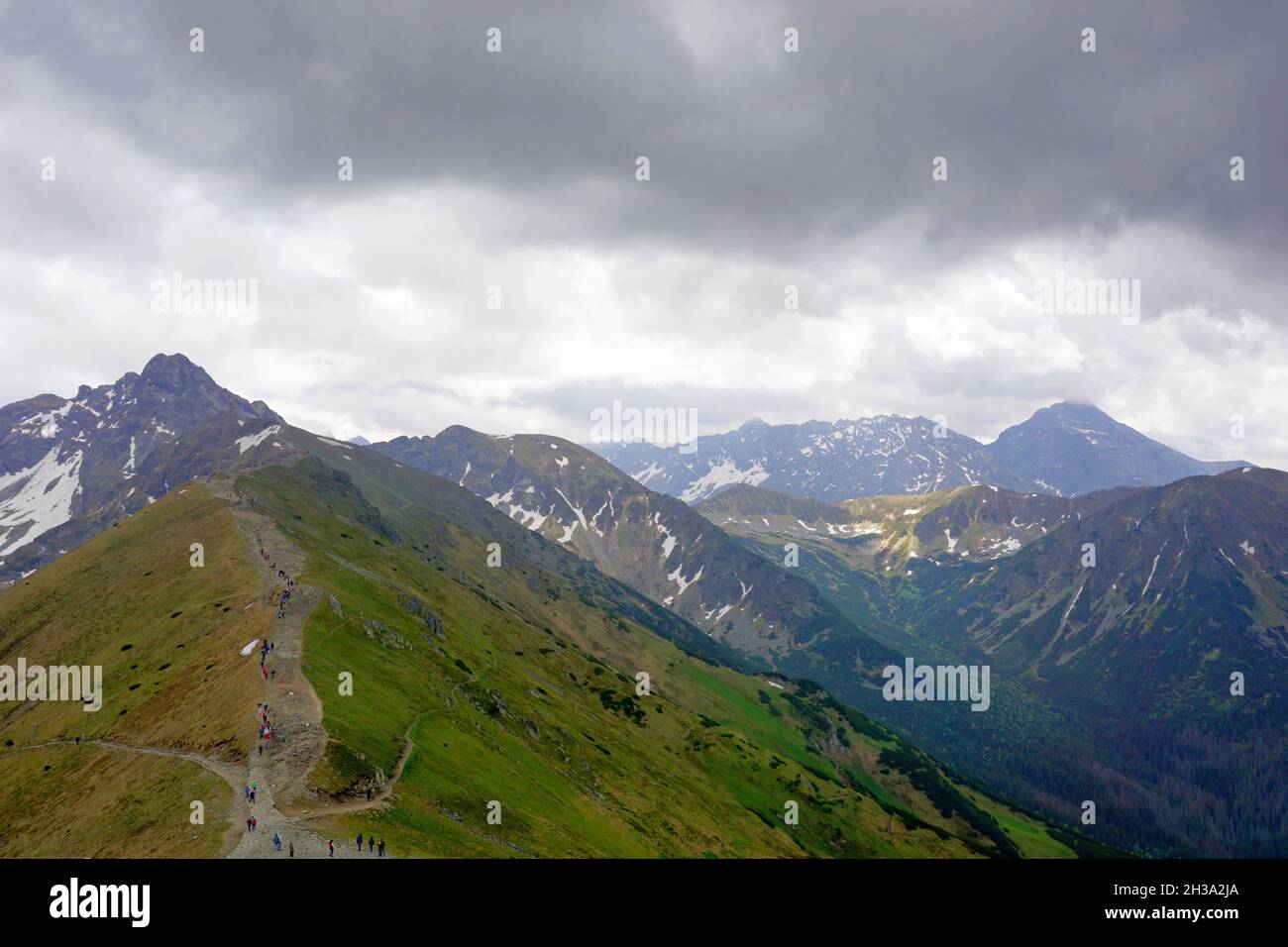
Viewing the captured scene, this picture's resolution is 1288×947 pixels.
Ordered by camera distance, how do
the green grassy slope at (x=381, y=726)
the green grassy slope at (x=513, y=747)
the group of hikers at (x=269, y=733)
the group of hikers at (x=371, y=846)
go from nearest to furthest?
the group of hikers at (x=371, y=846) < the group of hikers at (x=269, y=733) < the green grassy slope at (x=381, y=726) < the green grassy slope at (x=513, y=747)

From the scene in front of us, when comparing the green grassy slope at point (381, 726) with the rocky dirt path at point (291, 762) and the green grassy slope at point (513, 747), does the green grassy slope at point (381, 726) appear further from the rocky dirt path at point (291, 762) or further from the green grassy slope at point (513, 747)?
the rocky dirt path at point (291, 762)

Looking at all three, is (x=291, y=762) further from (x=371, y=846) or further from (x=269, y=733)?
(x=371, y=846)

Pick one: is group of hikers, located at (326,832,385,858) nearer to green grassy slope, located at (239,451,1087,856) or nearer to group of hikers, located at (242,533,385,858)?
group of hikers, located at (242,533,385,858)

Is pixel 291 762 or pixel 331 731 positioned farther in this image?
pixel 331 731

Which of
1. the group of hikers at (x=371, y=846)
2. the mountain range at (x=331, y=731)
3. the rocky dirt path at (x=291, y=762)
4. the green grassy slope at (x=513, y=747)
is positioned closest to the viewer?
the group of hikers at (x=371, y=846)

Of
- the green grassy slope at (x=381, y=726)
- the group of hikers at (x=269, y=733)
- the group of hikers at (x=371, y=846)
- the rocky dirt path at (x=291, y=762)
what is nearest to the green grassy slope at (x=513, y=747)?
the green grassy slope at (x=381, y=726)

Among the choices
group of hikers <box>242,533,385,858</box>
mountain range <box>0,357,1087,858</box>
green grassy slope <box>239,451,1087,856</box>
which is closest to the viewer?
group of hikers <box>242,533,385,858</box>

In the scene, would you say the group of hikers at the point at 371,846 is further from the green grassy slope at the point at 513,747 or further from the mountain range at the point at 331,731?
the green grassy slope at the point at 513,747

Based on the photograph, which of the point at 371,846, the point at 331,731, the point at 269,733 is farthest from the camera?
the point at 331,731

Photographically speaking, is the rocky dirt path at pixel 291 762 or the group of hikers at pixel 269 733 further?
the rocky dirt path at pixel 291 762

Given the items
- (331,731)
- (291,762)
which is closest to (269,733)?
(331,731)

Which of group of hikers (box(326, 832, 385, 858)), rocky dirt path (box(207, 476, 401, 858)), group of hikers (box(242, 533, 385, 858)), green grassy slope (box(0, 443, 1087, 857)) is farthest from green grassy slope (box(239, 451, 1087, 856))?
group of hikers (box(242, 533, 385, 858))

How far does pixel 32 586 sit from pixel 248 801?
4604 inches
